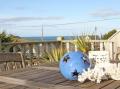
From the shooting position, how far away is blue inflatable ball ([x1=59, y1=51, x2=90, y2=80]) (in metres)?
2.45

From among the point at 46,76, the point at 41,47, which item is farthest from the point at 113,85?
the point at 41,47

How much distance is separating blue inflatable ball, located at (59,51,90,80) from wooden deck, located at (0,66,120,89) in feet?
0.22

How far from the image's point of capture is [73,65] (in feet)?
8.07

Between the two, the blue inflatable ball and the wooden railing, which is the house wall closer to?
the wooden railing

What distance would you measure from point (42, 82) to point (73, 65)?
0.29 meters

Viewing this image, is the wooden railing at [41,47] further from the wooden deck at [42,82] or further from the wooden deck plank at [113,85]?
the wooden deck plank at [113,85]

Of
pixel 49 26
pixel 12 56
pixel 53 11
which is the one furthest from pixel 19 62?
pixel 53 11

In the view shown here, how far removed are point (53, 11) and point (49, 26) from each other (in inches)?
143

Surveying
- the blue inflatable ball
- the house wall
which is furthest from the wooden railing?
the blue inflatable ball

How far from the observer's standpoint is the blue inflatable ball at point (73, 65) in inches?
96.6

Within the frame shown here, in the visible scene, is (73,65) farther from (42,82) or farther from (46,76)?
(46,76)

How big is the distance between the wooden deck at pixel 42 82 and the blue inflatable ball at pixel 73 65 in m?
0.07

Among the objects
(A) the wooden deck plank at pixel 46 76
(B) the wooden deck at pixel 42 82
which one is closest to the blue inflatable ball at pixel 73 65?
(B) the wooden deck at pixel 42 82

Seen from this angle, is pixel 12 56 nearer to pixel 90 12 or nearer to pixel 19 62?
pixel 19 62
